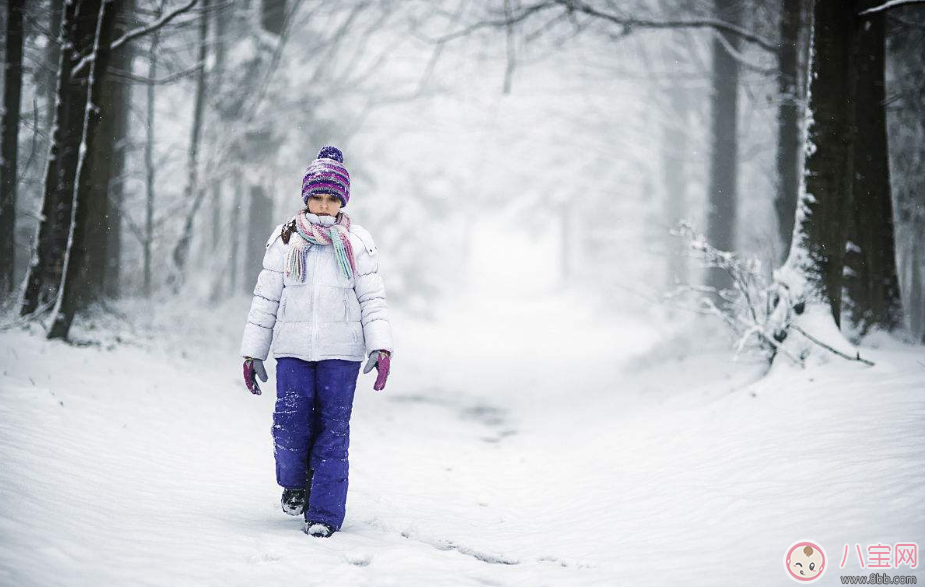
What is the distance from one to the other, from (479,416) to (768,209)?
13.6 meters

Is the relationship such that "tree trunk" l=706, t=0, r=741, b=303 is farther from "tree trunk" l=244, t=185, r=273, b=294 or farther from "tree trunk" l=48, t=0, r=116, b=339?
"tree trunk" l=48, t=0, r=116, b=339

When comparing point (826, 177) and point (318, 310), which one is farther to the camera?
point (826, 177)

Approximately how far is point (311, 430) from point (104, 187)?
6277 mm

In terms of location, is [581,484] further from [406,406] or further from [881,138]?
[881,138]

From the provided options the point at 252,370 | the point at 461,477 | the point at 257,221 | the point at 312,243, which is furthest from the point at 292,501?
the point at 257,221

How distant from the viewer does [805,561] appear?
315cm

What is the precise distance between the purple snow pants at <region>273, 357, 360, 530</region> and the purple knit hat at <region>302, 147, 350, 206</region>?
1.03 m

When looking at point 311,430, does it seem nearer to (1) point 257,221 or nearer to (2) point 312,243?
(2) point 312,243

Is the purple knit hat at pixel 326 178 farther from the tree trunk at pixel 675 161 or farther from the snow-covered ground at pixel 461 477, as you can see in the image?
the tree trunk at pixel 675 161

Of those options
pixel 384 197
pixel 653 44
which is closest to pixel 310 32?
pixel 384 197

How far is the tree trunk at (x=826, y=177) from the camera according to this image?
21.1ft

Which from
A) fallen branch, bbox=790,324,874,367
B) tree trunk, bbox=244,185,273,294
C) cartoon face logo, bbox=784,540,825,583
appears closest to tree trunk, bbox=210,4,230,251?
tree trunk, bbox=244,185,273,294

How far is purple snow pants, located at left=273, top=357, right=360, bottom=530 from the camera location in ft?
12.3

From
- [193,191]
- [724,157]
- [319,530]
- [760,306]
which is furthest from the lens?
[724,157]
